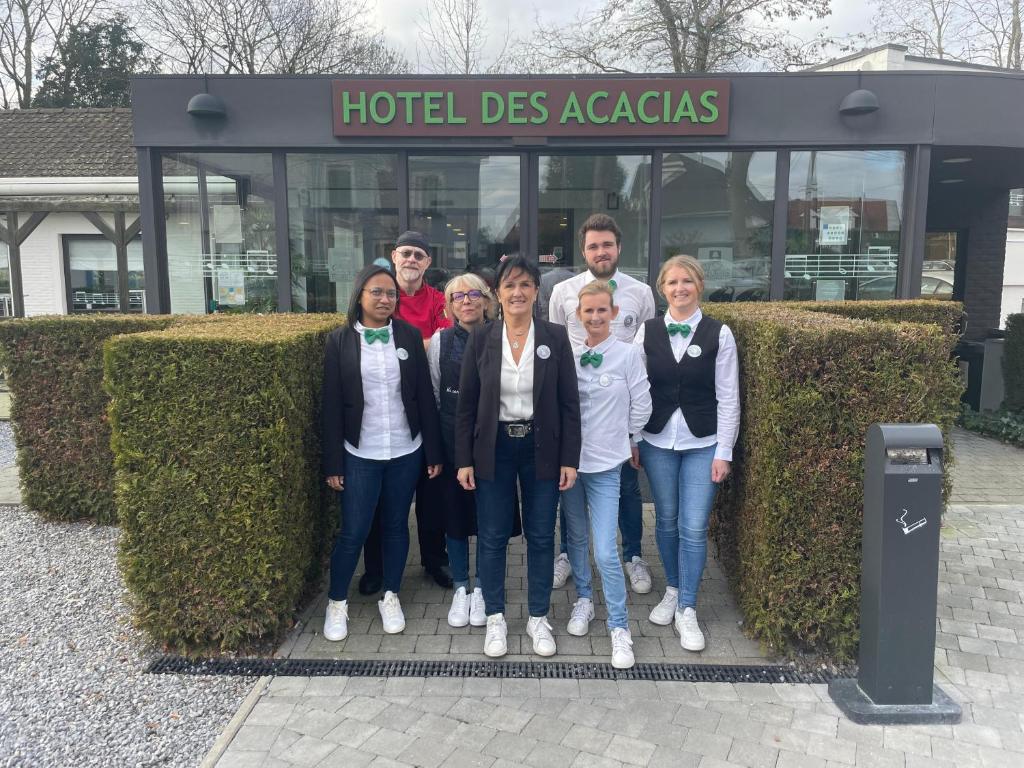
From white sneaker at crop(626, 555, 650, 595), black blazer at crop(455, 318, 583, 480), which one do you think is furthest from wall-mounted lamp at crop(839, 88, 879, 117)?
black blazer at crop(455, 318, 583, 480)

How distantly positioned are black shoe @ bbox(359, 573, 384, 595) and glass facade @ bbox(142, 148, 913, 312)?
403 cm

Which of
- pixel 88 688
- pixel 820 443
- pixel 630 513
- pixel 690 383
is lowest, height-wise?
pixel 88 688

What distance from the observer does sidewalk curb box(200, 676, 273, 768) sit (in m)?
2.71

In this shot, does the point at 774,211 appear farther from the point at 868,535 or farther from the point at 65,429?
the point at 65,429

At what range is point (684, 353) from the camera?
344 cm

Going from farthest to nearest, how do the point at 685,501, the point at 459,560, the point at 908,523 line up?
the point at 459,560 < the point at 685,501 < the point at 908,523

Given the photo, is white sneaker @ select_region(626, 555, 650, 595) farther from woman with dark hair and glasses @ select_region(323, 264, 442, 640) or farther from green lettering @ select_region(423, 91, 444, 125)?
green lettering @ select_region(423, 91, 444, 125)

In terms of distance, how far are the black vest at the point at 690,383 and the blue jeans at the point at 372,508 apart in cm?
124

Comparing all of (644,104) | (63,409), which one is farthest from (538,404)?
(644,104)

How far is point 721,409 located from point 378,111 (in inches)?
200

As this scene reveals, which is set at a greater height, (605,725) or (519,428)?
(519,428)

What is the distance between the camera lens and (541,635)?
11.3ft

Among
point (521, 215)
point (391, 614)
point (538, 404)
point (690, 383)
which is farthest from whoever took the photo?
point (521, 215)

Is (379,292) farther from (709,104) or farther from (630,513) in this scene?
(709,104)
